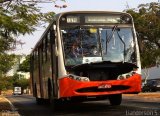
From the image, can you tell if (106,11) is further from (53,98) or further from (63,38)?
(53,98)

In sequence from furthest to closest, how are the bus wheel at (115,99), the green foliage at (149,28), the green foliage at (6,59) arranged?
the green foliage at (149,28) < the green foliage at (6,59) < the bus wheel at (115,99)

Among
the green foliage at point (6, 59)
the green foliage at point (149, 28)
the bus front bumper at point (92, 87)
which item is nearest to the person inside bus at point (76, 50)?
the bus front bumper at point (92, 87)

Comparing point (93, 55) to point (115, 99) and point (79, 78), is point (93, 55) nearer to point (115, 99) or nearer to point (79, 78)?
point (79, 78)

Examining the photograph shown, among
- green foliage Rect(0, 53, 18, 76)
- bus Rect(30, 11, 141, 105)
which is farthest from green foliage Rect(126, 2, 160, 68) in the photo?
bus Rect(30, 11, 141, 105)

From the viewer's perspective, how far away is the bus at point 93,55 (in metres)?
16.3

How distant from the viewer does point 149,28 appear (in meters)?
33.9

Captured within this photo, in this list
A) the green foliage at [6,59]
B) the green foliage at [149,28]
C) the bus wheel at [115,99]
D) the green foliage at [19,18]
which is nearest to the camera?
the green foliage at [19,18]

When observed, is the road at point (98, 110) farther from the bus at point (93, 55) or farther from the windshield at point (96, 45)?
the windshield at point (96, 45)

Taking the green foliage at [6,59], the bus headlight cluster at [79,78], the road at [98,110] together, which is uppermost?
the green foliage at [6,59]

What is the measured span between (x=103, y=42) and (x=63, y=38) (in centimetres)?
144

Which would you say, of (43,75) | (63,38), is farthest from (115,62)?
(43,75)

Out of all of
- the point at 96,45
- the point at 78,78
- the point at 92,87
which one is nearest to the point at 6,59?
the point at 96,45

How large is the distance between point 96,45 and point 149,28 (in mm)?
17590

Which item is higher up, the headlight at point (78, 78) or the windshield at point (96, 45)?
the windshield at point (96, 45)
